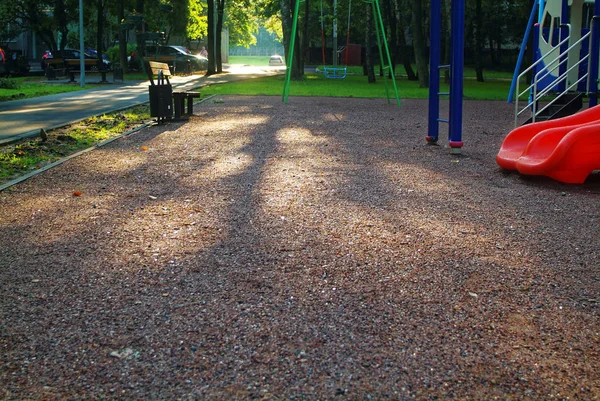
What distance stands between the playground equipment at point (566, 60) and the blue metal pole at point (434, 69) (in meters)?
1.28

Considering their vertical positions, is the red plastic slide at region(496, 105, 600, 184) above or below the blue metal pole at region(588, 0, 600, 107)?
below

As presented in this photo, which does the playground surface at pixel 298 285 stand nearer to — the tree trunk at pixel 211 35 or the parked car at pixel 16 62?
the parked car at pixel 16 62

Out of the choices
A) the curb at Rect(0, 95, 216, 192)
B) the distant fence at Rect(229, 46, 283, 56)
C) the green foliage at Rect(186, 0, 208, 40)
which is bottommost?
the curb at Rect(0, 95, 216, 192)

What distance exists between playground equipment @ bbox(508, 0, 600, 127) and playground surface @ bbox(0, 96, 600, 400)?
4.09 meters

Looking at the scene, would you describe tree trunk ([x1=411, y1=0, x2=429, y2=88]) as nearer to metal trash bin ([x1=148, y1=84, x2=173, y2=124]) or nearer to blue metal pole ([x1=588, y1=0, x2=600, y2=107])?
metal trash bin ([x1=148, y1=84, x2=173, y2=124])

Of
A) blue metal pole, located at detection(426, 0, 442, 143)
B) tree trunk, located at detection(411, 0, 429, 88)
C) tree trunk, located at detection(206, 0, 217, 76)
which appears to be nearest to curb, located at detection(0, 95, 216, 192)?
blue metal pole, located at detection(426, 0, 442, 143)

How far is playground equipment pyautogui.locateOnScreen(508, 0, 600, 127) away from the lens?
37.1 ft

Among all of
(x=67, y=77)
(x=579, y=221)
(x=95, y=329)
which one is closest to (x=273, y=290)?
(x=95, y=329)

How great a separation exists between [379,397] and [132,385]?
0.97m

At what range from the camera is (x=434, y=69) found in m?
10.6

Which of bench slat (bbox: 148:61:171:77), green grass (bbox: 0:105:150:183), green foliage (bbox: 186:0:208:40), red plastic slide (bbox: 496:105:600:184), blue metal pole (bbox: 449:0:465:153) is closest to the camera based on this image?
red plastic slide (bbox: 496:105:600:184)

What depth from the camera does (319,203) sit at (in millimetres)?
6258

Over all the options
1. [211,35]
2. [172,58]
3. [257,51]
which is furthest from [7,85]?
[257,51]

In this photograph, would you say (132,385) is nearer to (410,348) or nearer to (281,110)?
→ (410,348)
